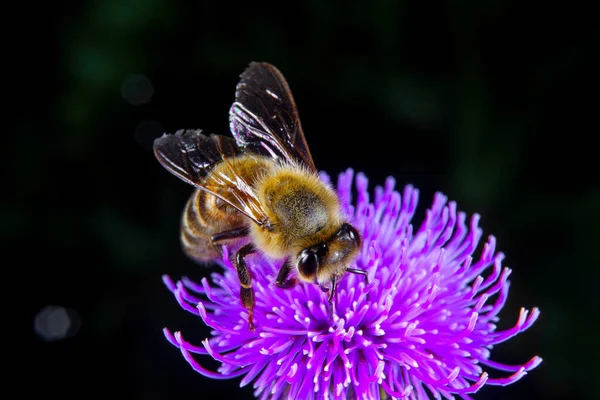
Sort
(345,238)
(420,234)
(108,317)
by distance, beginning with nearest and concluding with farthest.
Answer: (345,238), (420,234), (108,317)

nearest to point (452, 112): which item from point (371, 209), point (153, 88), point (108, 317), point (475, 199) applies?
point (475, 199)

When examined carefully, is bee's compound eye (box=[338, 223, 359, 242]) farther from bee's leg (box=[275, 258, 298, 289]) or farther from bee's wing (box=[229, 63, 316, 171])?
bee's wing (box=[229, 63, 316, 171])

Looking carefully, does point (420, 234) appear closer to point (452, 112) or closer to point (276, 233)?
point (276, 233)

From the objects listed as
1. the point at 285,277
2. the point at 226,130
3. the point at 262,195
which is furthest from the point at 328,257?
the point at 226,130

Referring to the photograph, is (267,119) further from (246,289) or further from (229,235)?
(246,289)

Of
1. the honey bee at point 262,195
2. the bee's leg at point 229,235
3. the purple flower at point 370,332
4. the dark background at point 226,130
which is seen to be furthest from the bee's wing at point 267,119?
the dark background at point 226,130

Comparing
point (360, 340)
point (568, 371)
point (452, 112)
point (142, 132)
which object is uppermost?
point (452, 112)
